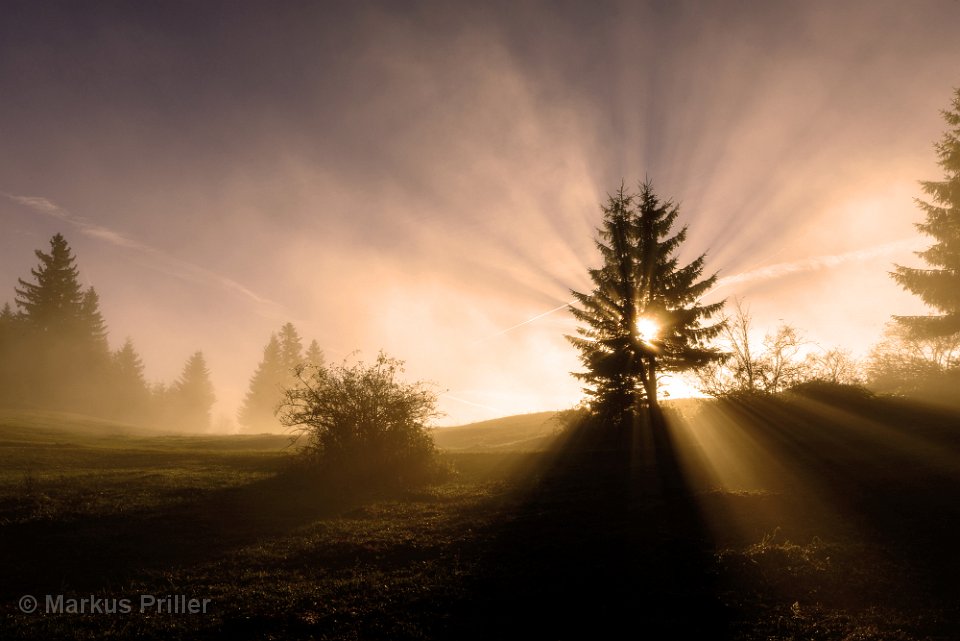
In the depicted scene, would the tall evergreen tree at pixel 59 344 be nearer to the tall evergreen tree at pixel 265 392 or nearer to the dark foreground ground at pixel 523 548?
the tall evergreen tree at pixel 265 392

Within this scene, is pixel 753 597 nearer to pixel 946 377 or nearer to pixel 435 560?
pixel 435 560

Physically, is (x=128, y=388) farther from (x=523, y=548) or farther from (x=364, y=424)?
(x=523, y=548)

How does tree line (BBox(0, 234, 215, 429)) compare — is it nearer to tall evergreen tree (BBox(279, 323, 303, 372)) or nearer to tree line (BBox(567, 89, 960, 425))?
tall evergreen tree (BBox(279, 323, 303, 372))

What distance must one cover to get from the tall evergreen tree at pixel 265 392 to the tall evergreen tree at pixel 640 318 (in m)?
75.9

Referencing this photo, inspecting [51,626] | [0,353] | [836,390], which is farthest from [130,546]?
[0,353]

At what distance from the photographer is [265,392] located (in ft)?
298

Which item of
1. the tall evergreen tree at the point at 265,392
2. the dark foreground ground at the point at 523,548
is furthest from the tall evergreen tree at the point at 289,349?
the dark foreground ground at the point at 523,548

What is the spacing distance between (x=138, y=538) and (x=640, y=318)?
2666 centimetres

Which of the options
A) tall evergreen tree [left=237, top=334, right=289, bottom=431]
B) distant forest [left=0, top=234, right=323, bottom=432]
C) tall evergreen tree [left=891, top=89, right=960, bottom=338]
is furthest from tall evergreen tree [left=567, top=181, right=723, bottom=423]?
tall evergreen tree [left=237, top=334, right=289, bottom=431]

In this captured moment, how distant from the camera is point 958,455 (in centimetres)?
1580

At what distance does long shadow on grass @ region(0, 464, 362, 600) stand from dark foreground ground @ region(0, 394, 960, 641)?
70 mm

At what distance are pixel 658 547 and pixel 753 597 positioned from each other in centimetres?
266

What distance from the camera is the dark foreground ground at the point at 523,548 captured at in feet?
24.4

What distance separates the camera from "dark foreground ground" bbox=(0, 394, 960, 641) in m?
7.43
